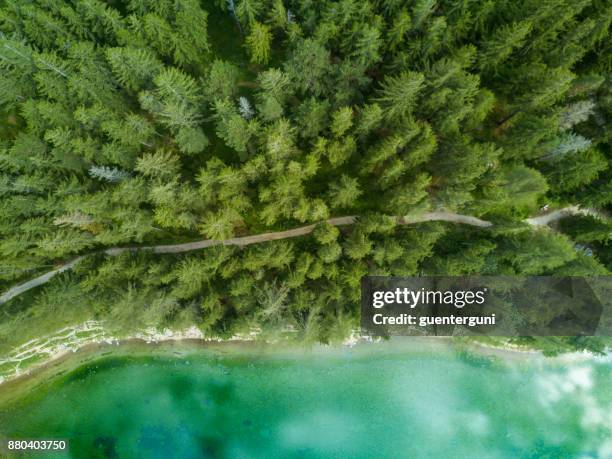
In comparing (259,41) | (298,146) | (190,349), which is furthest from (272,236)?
(259,41)

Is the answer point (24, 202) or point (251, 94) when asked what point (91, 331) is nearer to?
point (24, 202)

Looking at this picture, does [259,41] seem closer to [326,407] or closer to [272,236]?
[272,236]

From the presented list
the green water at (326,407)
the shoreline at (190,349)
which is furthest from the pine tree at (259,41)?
the green water at (326,407)

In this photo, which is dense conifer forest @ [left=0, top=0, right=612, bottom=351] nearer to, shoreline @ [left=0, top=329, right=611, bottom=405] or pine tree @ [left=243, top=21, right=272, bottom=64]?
pine tree @ [left=243, top=21, right=272, bottom=64]

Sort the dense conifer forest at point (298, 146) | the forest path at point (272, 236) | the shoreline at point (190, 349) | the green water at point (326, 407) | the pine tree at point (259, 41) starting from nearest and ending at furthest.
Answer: the dense conifer forest at point (298, 146), the pine tree at point (259, 41), the forest path at point (272, 236), the green water at point (326, 407), the shoreline at point (190, 349)

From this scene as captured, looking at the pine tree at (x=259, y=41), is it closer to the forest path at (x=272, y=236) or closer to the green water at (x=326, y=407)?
the forest path at (x=272, y=236)

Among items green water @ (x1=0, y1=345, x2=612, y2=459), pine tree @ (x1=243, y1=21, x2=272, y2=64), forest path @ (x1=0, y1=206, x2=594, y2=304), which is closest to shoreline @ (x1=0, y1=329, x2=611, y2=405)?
green water @ (x1=0, y1=345, x2=612, y2=459)
